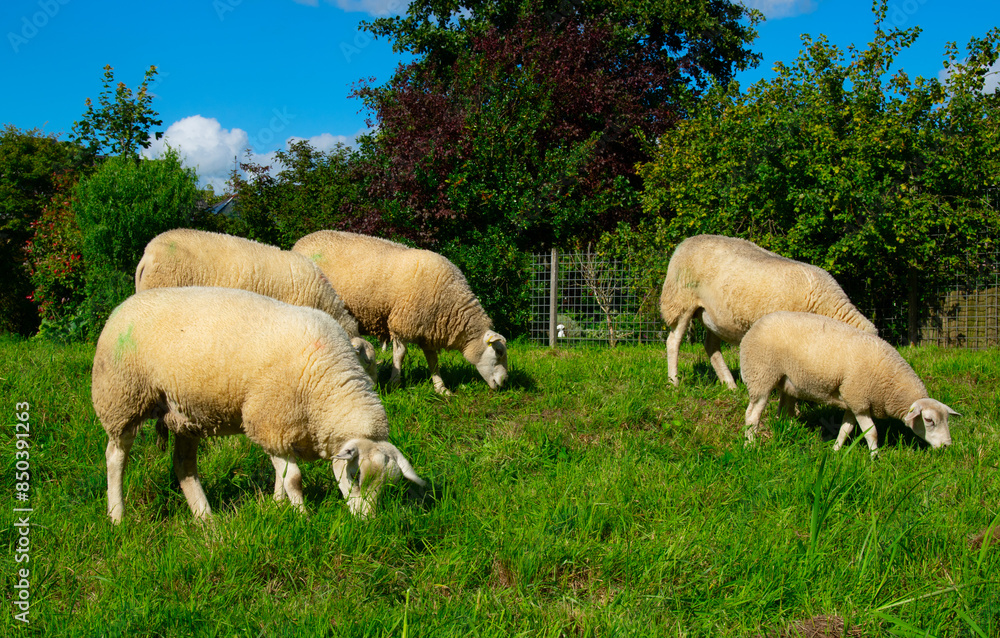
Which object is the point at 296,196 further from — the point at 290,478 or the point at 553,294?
the point at 290,478

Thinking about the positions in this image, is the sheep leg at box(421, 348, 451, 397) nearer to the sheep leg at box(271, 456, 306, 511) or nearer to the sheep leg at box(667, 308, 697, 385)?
the sheep leg at box(667, 308, 697, 385)

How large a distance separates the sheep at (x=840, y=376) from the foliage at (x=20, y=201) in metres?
13.2

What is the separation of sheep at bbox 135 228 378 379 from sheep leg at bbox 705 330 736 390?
3.66m

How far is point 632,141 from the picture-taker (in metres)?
14.0

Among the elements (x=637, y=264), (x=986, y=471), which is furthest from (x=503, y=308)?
(x=986, y=471)

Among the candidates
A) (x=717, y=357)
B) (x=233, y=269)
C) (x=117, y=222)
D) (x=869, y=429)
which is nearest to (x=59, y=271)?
(x=117, y=222)

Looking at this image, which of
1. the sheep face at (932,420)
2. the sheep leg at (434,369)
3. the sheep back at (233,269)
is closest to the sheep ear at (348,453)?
the sheep back at (233,269)

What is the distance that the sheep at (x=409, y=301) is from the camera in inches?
259

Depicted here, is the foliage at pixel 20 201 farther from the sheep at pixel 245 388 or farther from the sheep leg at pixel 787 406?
the sheep leg at pixel 787 406

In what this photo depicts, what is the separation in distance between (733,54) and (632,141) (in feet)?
14.2

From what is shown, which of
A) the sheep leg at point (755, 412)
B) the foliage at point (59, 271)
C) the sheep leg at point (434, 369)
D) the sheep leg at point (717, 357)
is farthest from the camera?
the foliage at point (59, 271)

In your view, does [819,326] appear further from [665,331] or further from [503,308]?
[503,308]

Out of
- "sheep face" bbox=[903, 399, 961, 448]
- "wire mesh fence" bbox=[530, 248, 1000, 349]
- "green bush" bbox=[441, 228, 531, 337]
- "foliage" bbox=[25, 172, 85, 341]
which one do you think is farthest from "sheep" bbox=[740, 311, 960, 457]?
"foliage" bbox=[25, 172, 85, 341]

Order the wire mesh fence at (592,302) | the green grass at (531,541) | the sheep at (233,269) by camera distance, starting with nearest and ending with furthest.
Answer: the green grass at (531,541)
the sheep at (233,269)
the wire mesh fence at (592,302)
